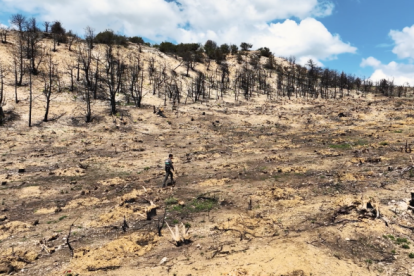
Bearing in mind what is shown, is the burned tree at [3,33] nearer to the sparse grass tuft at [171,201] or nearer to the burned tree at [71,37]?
the burned tree at [71,37]

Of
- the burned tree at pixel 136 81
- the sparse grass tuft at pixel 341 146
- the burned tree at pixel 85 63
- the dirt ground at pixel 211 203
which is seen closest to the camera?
the dirt ground at pixel 211 203

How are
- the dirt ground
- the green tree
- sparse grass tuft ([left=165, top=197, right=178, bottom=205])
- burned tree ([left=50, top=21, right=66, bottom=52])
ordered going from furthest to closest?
the green tree → burned tree ([left=50, top=21, right=66, bottom=52]) → sparse grass tuft ([left=165, top=197, right=178, bottom=205]) → the dirt ground

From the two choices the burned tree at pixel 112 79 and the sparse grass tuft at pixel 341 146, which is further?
the burned tree at pixel 112 79

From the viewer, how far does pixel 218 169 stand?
19656 mm

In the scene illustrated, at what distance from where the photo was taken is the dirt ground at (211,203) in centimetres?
873

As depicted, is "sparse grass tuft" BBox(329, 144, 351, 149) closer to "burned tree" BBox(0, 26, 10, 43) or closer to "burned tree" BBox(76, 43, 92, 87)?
"burned tree" BBox(76, 43, 92, 87)

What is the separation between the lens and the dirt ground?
28.7ft

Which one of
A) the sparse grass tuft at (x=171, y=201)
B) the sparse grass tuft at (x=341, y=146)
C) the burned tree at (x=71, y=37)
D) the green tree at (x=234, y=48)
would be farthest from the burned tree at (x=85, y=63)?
the green tree at (x=234, y=48)

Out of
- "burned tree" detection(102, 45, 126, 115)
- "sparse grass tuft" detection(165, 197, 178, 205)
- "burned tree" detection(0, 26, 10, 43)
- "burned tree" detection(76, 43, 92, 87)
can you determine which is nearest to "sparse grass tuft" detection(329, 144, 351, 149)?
"sparse grass tuft" detection(165, 197, 178, 205)

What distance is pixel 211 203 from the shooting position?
13.7 m

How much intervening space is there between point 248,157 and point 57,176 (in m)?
15.7

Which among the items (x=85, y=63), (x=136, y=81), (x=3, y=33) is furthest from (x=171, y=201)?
(x=3, y=33)

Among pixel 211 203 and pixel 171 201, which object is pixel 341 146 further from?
pixel 171 201

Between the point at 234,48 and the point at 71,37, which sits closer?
the point at 71,37
